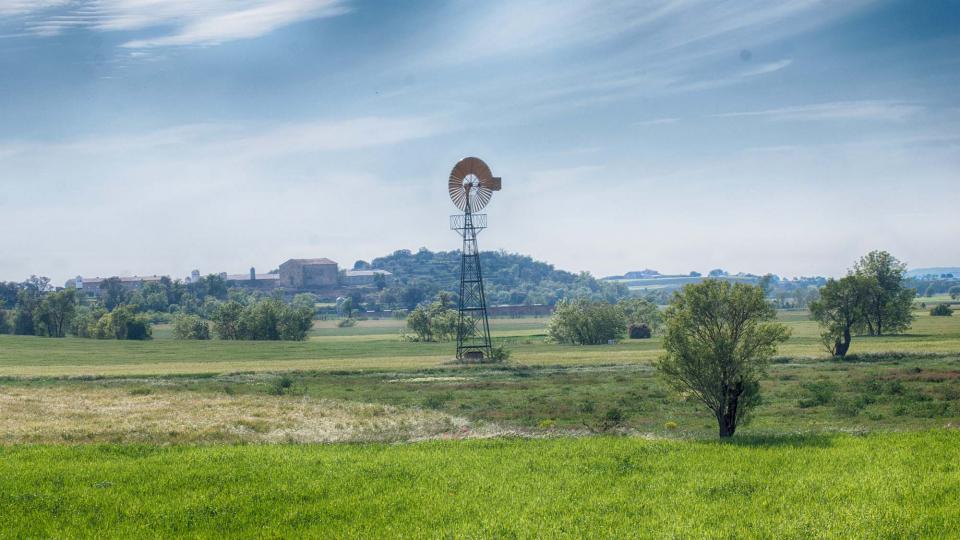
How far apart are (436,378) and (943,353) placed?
1966 inches

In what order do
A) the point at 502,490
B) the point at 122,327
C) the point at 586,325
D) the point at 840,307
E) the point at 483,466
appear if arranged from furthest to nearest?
1. the point at 122,327
2. the point at 586,325
3. the point at 840,307
4. the point at 483,466
5. the point at 502,490

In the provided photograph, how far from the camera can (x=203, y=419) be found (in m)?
42.3

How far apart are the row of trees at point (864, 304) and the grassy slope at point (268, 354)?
298cm

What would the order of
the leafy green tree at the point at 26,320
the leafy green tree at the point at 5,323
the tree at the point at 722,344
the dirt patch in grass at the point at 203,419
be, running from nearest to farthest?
1. the tree at the point at 722,344
2. the dirt patch in grass at the point at 203,419
3. the leafy green tree at the point at 26,320
4. the leafy green tree at the point at 5,323

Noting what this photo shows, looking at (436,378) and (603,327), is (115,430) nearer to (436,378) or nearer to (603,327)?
(436,378)

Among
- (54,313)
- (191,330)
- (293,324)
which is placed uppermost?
(54,313)

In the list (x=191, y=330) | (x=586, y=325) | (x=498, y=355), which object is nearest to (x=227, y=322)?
(x=191, y=330)

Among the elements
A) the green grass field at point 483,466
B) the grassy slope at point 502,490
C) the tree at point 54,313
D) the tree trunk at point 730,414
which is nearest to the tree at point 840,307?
the green grass field at point 483,466

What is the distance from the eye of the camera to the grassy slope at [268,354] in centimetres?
8869

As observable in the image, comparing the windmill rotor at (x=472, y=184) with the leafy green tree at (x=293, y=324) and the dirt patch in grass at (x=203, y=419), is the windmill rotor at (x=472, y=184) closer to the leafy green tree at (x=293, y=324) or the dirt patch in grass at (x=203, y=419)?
the dirt patch in grass at (x=203, y=419)

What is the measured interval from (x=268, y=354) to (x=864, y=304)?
81272 millimetres

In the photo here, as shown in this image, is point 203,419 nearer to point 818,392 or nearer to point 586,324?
point 818,392

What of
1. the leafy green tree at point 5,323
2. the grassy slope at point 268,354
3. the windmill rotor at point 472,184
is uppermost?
the windmill rotor at point 472,184

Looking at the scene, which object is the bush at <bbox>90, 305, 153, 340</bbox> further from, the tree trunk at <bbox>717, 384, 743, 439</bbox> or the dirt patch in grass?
the tree trunk at <bbox>717, 384, 743, 439</bbox>
